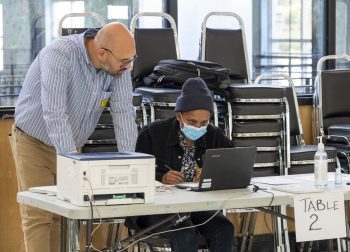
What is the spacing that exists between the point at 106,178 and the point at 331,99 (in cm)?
303

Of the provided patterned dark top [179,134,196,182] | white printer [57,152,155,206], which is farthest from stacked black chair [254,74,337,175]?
white printer [57,152,155,206]

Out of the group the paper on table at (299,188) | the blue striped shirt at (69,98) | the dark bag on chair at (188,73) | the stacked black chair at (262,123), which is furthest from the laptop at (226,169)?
the stacked black chair at (262,123)

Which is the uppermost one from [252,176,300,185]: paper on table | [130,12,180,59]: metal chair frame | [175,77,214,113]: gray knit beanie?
[130,12,180,59]: metal chair frame

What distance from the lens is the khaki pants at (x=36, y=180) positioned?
388 centimetres

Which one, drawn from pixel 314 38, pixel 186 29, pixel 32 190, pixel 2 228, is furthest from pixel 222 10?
pixel 32 190

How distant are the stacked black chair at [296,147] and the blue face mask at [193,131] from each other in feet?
4.71

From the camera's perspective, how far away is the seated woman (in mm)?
3744

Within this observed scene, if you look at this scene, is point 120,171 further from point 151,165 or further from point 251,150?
point 251,150

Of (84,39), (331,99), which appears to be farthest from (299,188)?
(331,99)

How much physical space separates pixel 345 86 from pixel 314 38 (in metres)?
0.57

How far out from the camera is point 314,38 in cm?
627

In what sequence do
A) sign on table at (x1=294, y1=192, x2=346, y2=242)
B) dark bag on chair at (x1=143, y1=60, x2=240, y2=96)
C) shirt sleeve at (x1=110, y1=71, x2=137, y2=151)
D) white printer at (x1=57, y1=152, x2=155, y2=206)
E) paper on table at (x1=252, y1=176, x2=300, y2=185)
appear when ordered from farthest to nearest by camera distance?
dark bag on chair at (x1=143, y1=60, x2=240, y2=96) < shirt sleeve at (x1=110, y1=71, x2=137, y2=151) < paper on table at (x1=252, y1=176, x2=300, y2=185) < sign on table at (x1=294, y1=192, x2=346, y2=242) < white printer at (x1=57, y1=152, x2=155, y2=206)

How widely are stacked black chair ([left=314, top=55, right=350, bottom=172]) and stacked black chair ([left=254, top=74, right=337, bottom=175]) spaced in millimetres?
177

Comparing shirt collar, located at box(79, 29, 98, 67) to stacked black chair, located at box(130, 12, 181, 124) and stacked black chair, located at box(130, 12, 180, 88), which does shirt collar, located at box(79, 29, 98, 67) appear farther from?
stacked black chair, located at box(130, 12, 180, 88)
